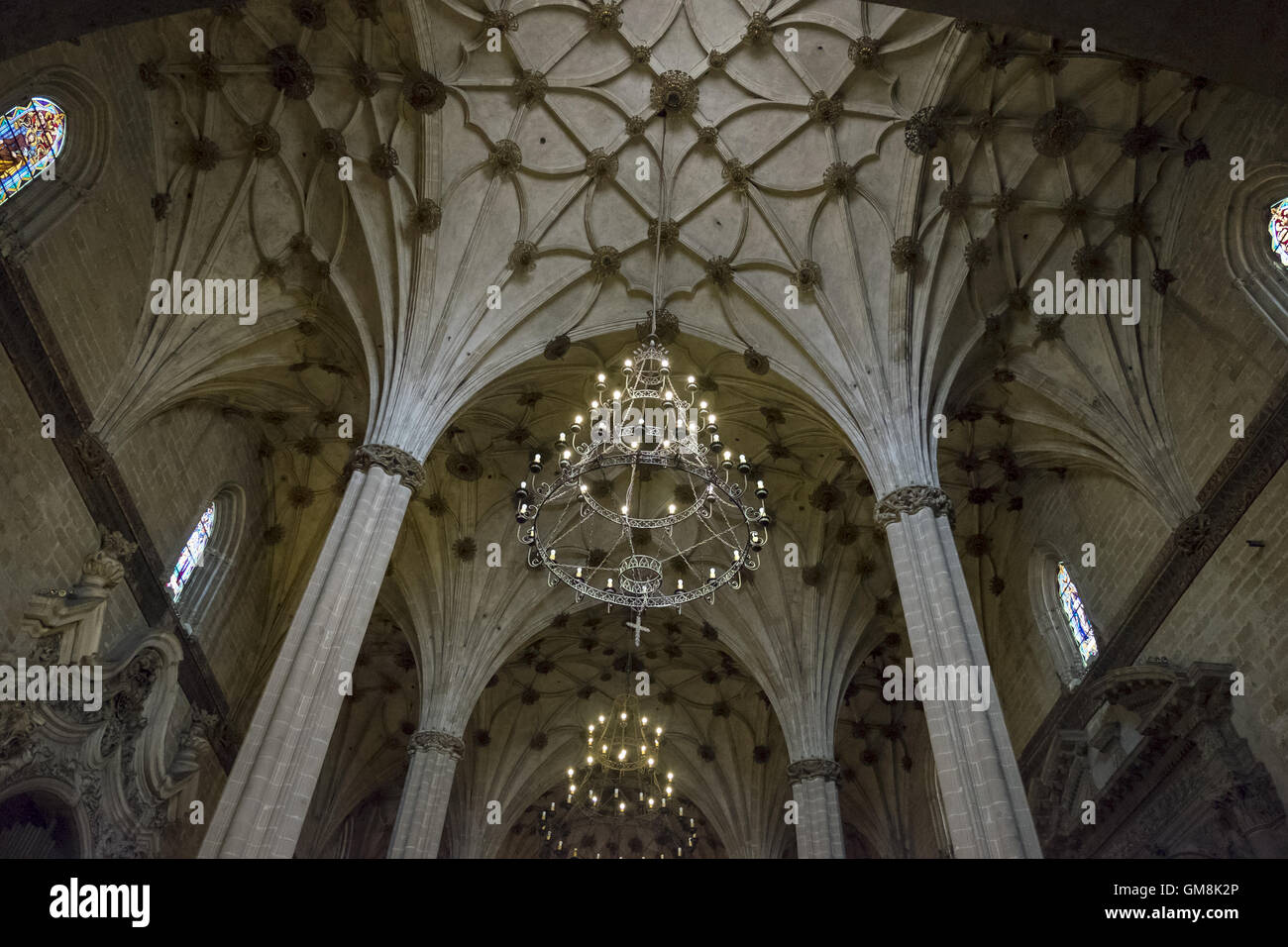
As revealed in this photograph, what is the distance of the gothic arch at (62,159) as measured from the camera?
1245 cm

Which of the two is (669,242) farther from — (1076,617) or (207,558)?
(207,558)

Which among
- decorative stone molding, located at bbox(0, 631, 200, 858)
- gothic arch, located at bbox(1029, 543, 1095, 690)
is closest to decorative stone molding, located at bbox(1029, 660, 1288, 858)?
gothic arch, located at bbox(1029, 543, 1095, 690)

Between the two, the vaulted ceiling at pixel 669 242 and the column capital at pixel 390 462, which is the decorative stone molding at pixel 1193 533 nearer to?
the vaulted ceiling at pixel 669 242

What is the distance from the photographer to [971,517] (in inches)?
774

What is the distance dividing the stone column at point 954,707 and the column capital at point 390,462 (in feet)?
22.7

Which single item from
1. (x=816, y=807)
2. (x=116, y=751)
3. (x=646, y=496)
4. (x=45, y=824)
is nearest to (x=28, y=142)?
(x=116, y=751)

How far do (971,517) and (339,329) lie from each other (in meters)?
12.9

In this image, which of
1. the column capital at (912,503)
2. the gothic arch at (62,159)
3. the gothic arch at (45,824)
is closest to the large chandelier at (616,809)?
the column capital at (912,503)

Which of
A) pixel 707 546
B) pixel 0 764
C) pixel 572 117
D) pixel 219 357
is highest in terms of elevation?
pixel 572 117

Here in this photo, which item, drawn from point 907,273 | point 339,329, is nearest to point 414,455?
point 339,329

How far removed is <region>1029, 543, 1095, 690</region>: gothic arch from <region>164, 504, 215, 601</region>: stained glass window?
15548mm

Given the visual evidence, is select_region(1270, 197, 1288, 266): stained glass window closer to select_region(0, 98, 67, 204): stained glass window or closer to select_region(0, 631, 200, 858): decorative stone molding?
select_region(0, 98, 67, 204): stained glass window

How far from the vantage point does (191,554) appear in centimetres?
1741
